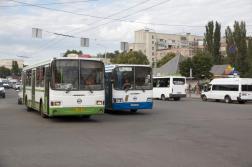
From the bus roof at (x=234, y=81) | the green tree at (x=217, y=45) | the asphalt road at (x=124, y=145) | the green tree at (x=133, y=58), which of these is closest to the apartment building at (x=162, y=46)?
the green tree at (x=133, y=58)

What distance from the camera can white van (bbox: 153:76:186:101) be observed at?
45.7 m

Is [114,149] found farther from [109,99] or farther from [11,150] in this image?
[109,99]

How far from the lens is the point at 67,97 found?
1856 centimetres

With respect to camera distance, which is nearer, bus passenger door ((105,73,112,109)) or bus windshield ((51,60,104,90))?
bus windshield ((51,60,104,90))

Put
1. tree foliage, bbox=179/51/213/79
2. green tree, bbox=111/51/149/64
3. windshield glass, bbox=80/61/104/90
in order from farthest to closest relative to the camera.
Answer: green tree, bbox=111/51/149/64, tree foliage, bbox=179/51/213/79, windshield glass, bbox=80/61/104/90

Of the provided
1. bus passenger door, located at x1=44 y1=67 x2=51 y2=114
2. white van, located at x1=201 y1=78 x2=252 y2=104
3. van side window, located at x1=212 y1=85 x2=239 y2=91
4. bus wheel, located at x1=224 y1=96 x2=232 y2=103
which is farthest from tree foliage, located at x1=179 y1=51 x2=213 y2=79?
bus passenger door, located at x1=44 y1=67 x2=51 y2=114

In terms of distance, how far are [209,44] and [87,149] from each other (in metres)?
77.5

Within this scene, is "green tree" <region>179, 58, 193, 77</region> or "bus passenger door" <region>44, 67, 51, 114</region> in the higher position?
"green tree" <region>179, 58, 193, 77</region>

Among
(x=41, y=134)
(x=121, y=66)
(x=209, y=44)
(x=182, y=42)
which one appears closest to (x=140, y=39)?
(x=182, y=42)

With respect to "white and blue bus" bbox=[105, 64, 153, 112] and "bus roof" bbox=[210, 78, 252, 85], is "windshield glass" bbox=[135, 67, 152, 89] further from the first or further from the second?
"bus roof" bbox=[210, 78, 252, 85]

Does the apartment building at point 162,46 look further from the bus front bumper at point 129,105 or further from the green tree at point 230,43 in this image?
the bus front bumper at point 129,105

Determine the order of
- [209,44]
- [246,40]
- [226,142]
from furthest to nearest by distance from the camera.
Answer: [209,44]
[246,40]
[226,142]

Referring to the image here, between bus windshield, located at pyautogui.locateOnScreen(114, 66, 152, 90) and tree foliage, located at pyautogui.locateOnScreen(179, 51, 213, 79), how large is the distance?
47733 millimetres

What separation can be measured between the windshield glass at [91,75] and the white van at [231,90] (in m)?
24.1
